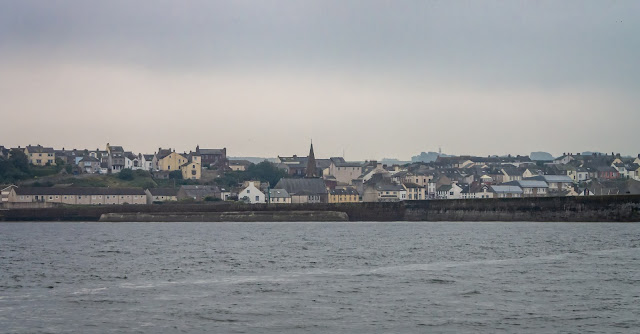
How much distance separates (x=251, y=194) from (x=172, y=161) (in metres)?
40.7

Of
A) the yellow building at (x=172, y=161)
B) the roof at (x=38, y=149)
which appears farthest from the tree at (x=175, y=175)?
the roof at (x=38, y=149)

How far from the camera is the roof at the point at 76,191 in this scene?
120 m

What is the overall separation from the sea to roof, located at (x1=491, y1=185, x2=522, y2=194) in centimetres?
8274

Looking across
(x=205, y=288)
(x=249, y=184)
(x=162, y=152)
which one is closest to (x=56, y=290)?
(x=205, y=288)

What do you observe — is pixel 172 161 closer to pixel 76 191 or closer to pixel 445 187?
pixel 76 191

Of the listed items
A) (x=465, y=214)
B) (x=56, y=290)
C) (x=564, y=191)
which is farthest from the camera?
(x=564, y=191)

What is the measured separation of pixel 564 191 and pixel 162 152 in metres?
77.5

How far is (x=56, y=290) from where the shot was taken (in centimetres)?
3503

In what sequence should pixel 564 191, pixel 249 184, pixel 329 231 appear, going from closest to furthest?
pixel 329 231, pixel 249 184, pixel 564 191

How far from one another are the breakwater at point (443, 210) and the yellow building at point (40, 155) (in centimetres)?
5757

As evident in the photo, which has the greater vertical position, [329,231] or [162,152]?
[162,152]

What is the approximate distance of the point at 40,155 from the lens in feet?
545

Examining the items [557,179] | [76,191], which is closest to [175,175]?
[76,191]

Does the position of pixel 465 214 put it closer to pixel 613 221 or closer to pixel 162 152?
pixel 613 221
